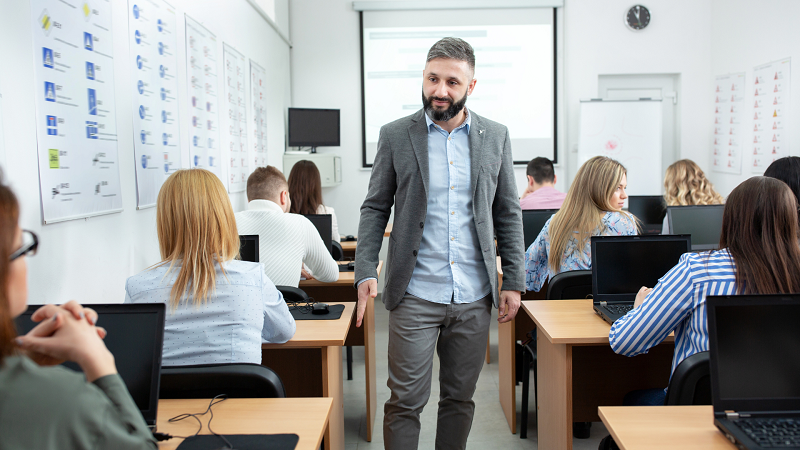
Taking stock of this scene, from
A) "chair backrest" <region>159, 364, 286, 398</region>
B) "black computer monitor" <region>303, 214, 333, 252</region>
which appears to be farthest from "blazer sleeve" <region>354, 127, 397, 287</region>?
"black computer monitor" <region>303, 214, 333, 252</region>

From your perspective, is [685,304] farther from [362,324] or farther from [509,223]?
[362,324]

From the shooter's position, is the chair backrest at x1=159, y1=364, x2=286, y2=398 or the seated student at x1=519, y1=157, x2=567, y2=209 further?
the seated student at x1=519, y1=157, x2=567, y2=209

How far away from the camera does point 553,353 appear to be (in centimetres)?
218

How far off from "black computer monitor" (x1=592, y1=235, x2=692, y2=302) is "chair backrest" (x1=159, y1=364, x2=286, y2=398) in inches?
53.5

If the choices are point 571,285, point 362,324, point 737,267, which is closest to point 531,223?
point 571,285

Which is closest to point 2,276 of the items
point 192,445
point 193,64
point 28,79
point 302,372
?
point 192,445

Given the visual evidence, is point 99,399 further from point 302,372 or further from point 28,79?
point 302,372

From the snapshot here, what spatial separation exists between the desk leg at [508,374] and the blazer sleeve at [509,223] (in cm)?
97

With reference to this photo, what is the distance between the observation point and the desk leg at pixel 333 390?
2.03 meters

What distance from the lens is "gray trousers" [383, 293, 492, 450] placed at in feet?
6.28

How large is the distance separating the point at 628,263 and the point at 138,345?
5.88 feet

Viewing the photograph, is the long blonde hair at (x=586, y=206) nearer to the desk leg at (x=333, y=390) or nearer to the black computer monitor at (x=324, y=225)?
the desk leg at (x=333, y=390)

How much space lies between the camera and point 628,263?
2262 millimetres

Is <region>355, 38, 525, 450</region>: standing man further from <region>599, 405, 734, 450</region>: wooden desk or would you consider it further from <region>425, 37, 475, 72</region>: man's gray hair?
<region>599, 405, 734, 450</region>: wooden desk
